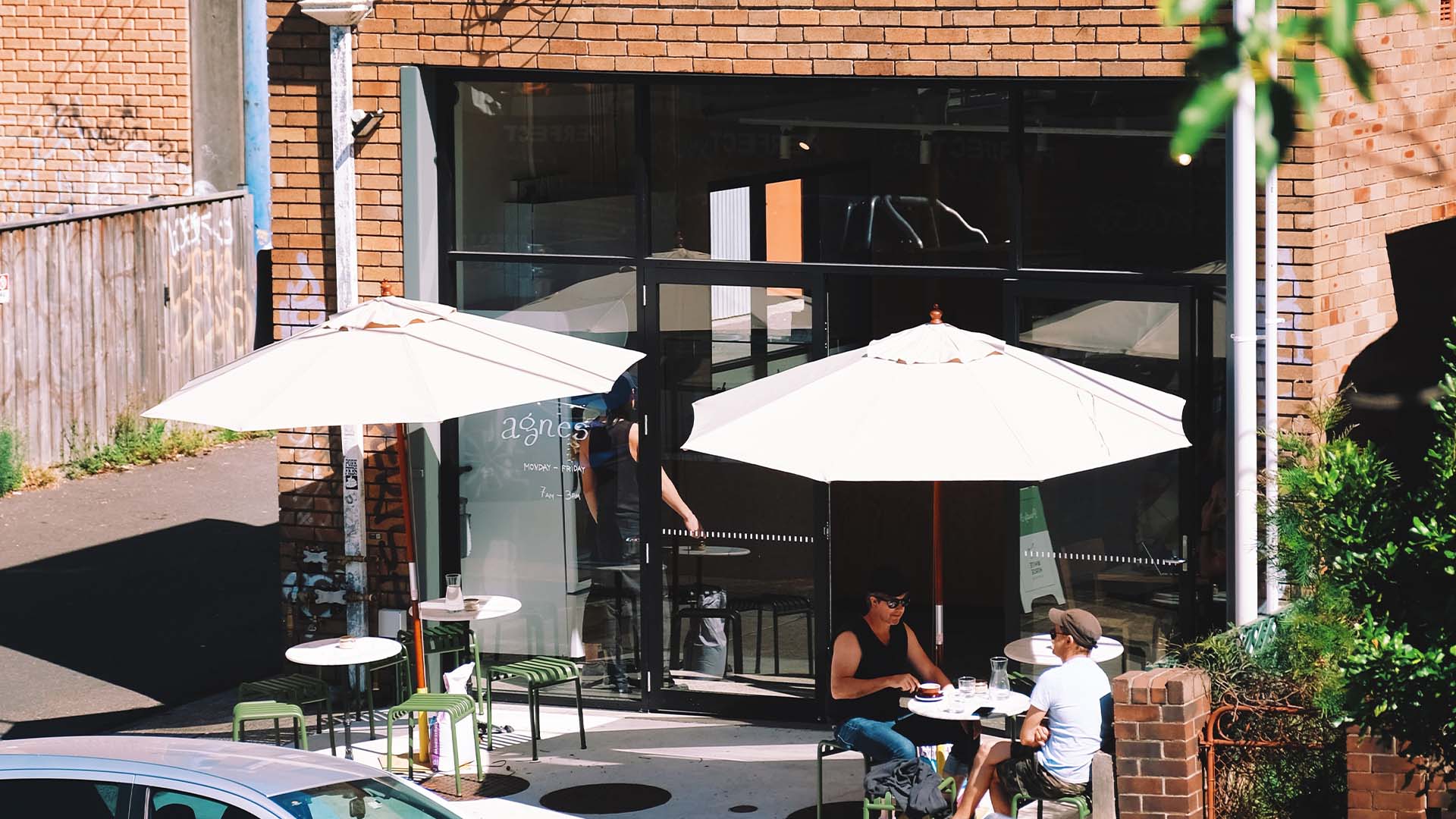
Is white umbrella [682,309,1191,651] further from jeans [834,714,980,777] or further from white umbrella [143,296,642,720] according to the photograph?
white umbrella [143,296,642,720]

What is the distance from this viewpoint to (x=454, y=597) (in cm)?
898

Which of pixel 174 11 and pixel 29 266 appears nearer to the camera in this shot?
pixel 29 266

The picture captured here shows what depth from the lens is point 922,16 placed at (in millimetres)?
8766

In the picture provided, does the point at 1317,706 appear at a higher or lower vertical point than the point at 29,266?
lower

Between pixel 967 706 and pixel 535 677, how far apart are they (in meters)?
2.53

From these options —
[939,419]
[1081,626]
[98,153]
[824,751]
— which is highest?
[98,153]

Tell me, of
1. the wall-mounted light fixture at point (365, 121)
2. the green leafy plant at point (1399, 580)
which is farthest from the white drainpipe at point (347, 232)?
the green leafy plant at point (1399, 580)

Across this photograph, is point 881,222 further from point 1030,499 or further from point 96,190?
point 96,190

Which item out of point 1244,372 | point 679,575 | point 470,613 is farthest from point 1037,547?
point 470,613

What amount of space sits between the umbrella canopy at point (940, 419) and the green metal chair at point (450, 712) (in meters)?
1.96

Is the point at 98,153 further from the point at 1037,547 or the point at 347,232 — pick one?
the point at 1037,547

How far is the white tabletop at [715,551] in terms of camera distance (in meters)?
9.44

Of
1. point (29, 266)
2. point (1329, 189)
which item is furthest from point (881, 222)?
point (29, 266)

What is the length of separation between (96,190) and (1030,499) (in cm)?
1443
